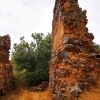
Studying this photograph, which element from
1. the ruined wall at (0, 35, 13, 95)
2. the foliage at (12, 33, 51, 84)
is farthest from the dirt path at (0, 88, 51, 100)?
the foliage at (12, 33, 51, 84)

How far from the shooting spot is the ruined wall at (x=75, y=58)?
21.9 feet

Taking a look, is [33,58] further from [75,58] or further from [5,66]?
[75,58]

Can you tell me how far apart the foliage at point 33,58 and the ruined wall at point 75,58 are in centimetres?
621

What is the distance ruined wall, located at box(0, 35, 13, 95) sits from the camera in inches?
406

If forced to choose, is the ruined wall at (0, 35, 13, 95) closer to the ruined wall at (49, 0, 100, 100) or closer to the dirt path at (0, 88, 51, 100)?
the dirt path at (0, 88, 51, 100)

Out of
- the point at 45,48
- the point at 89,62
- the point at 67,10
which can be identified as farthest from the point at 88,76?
the point at 45,48

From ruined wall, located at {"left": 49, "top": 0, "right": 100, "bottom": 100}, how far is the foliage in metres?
6.21

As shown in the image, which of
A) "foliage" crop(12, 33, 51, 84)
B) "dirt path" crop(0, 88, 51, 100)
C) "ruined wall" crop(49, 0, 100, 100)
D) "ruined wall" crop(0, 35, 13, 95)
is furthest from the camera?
"foliage" crop(12, 33, 51, 84)

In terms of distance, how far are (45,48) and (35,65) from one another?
162 centimetres

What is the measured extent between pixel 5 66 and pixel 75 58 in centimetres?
507

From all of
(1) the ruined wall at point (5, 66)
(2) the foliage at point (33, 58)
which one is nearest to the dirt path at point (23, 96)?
(1) the ruined wall at point (5, 66)

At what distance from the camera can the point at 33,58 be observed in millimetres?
14953

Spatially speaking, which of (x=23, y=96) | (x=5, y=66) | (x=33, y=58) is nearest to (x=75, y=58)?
(x=23, y=96)

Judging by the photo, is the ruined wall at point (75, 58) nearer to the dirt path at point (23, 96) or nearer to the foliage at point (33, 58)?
the dirt path at point (23, 96)
